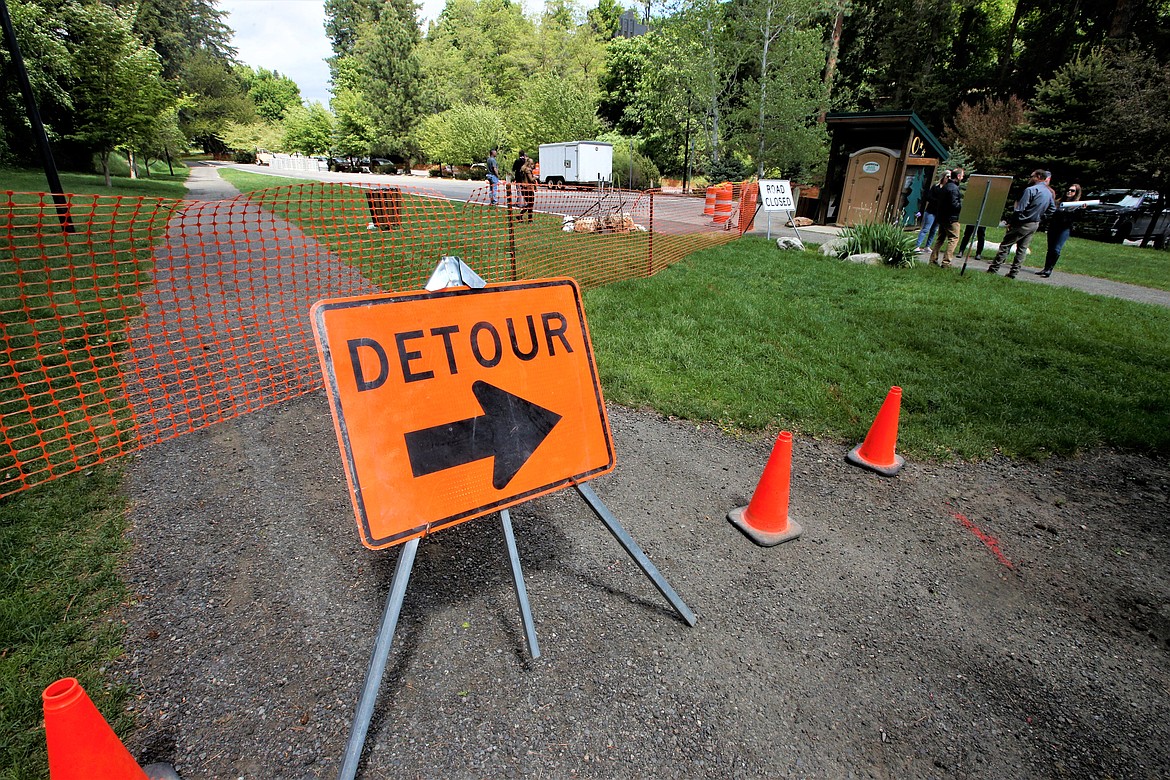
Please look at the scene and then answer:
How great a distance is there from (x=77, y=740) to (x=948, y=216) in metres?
12.9

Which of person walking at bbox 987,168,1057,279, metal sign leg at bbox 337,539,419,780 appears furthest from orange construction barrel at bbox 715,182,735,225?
metal sign leg at bbox 337,539,419,780

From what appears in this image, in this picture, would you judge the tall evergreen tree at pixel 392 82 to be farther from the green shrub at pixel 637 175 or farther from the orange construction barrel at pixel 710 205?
the orange construction barrel at pixel 710 205

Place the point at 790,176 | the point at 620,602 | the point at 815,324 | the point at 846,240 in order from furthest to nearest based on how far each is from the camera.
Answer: the point at 790,176 < the point at 846,240 < the point at 815,324 < the point at 620,602

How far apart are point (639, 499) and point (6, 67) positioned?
27.6 metres

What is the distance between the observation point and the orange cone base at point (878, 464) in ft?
12.4

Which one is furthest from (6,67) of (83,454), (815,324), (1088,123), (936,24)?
(936,24)

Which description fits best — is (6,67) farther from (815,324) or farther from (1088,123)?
(1088,123)

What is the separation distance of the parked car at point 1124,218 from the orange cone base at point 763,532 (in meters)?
20.3

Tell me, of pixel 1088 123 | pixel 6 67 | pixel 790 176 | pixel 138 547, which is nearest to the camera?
pixel 138 547

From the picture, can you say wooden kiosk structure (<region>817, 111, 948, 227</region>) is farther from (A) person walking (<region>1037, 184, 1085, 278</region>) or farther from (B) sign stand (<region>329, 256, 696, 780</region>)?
(B) sign stand (<region>329, 256, 696, 780</region>)

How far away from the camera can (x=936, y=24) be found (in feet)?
114

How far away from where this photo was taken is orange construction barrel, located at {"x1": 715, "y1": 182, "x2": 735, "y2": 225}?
16.2m

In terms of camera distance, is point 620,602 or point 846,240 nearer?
point 620,602

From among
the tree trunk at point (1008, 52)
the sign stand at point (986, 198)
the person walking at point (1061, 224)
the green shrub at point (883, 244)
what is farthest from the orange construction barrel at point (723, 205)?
the tree trunk at point (1008, 52)
